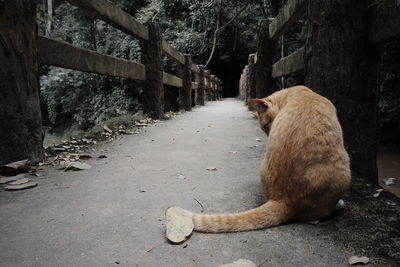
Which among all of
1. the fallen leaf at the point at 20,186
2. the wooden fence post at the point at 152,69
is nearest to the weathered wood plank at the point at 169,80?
the wooden fence post at the point at 152,69

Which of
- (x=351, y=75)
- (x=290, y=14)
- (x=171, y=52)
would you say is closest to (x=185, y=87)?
(x=171, y=52)

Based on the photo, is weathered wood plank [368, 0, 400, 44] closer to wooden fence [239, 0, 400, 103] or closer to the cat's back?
wooden fence [239, 0, 400, 103]

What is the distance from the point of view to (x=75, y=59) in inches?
113

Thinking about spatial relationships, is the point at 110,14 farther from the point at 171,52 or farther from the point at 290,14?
the point at 171,52

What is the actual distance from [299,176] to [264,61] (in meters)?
4.30

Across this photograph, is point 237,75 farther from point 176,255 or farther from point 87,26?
point 176,255

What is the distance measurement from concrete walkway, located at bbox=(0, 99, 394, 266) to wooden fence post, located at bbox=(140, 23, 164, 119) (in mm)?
2775

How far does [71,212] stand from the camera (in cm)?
149

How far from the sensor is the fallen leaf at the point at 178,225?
122 cm

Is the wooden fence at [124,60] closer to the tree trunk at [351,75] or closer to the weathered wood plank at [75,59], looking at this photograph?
the weathered wood plank at [75,59]

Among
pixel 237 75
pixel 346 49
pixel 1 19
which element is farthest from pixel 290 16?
pixel 237 75

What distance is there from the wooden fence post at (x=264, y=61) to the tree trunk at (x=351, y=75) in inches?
124

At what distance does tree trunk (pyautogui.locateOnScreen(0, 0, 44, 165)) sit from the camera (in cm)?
204

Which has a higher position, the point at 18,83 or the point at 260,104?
the point at 18,83
